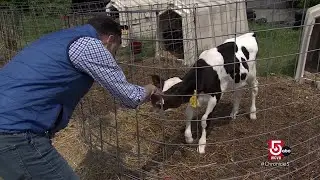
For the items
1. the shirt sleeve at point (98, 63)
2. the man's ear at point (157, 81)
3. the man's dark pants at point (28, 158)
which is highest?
the shirt sleeve at point (98, 63)

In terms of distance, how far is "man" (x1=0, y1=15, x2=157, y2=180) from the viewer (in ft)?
8.46

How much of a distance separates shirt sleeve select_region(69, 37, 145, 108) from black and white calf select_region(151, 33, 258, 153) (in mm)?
1064

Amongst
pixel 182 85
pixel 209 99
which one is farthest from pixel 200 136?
pixel 182 85

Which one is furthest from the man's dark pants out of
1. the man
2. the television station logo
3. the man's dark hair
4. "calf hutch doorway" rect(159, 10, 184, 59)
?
"calf hutch doorway" rect(159, 10, 184, 59)

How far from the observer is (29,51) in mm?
2670

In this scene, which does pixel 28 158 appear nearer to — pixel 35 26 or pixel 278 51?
pixel 35 26

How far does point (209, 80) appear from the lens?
4.55 m

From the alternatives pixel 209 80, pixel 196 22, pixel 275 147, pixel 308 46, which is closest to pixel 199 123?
pixel 209 80

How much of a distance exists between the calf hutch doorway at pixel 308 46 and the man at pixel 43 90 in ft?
13.9

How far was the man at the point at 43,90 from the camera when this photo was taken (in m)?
2.58

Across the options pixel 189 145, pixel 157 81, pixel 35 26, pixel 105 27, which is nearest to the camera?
pixel 105 27

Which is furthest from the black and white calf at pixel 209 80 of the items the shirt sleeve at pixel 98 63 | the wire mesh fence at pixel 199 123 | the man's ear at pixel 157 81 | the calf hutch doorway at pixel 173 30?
the calf hutch doorway at pixel 173 30

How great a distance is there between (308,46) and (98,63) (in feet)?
16.9

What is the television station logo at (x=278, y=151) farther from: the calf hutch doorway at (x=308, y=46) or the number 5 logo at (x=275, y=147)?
the calf hutch doorway at (x=308, y=46)
